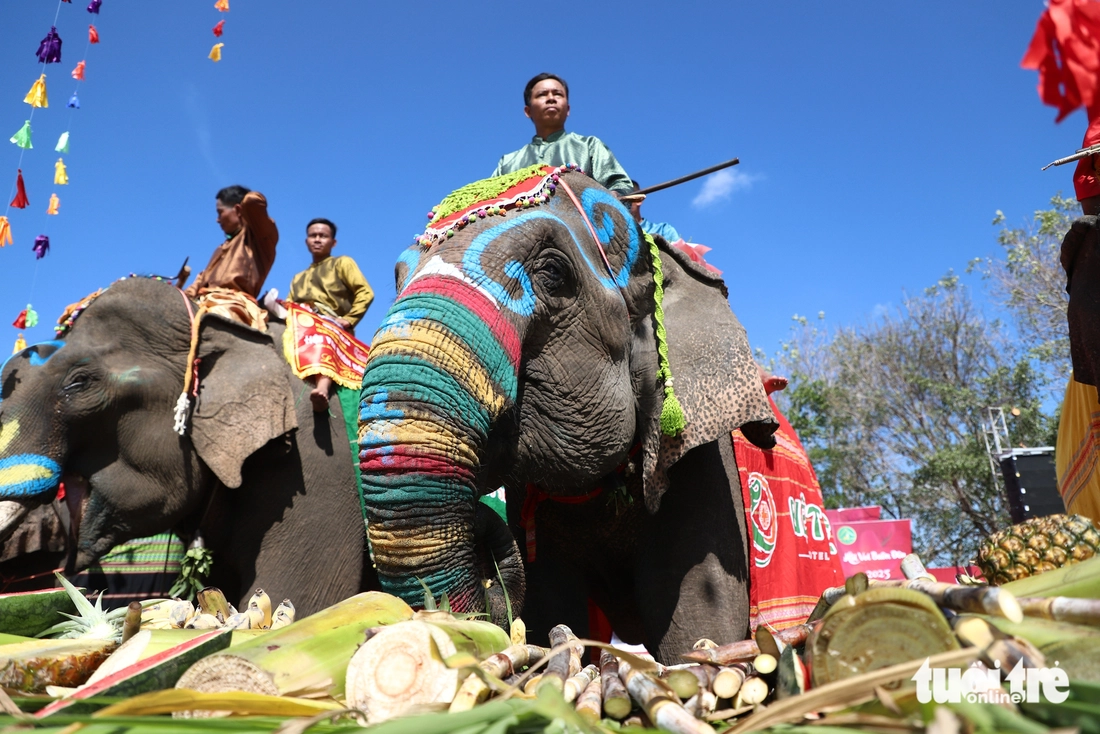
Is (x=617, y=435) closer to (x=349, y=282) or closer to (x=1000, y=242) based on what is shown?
(x=349, y=282)

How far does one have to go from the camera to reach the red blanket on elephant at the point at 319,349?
4.77m

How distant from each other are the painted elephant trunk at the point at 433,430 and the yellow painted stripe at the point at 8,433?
8.68 ft

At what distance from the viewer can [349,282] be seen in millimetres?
6820

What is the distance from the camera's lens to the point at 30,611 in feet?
6.78

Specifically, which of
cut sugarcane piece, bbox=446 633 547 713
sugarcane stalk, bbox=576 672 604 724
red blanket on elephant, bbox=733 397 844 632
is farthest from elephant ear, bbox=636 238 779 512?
sugarcane stalk, bbox=576 672 604 724

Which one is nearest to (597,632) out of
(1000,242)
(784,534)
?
(784,534)

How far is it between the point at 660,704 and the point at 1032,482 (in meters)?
12.7

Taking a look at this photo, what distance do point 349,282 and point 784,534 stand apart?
13.6 ft

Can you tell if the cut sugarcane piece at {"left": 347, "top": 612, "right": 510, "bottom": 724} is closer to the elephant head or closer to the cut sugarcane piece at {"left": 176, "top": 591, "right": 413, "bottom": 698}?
the cut sugarcane piece at {"left": 176, "top": 591, "right": 413, "bottom": 698}

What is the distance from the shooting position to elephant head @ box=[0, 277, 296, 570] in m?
4.17

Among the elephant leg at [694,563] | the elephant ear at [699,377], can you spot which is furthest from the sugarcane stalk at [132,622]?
the elephant leg at [694,563]

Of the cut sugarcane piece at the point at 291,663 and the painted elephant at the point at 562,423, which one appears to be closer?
the cut sugarcane piece at the point at 291,663

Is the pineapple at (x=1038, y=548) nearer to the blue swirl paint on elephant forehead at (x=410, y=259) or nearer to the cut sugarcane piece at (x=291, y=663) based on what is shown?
the cut sugarcane piece at (x=291, y=663)

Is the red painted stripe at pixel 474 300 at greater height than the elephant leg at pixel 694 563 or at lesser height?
greater
